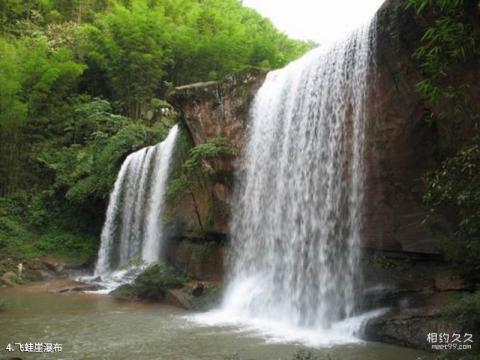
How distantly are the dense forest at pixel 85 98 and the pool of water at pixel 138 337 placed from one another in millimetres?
8265

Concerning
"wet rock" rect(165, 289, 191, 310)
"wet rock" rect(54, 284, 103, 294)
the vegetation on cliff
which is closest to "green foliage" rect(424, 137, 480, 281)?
the vegetation on cliff

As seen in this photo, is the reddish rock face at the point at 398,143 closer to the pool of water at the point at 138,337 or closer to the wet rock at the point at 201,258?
the pool of water at the point at 138,337

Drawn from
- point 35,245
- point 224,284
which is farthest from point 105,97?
point 224,284

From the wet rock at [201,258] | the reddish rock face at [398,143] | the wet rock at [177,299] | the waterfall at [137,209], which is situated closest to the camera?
the reddish rock face at [398,143]

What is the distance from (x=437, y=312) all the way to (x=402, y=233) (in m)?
1.76

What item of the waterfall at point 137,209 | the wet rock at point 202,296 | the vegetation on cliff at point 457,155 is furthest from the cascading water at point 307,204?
the waterfall at point 137,209

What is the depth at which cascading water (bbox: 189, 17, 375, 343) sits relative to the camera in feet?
32.3

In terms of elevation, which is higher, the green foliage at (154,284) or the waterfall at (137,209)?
the waterfall at (137,209)

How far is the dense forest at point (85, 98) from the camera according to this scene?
65.5 feet

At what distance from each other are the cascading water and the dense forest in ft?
28.2

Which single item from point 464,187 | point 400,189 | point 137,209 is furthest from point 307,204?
point 137,209

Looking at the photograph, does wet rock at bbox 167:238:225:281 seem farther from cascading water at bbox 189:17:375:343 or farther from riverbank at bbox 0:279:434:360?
riverbank at bbox 0:279:434:360

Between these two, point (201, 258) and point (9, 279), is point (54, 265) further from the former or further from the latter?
point (201, 258)

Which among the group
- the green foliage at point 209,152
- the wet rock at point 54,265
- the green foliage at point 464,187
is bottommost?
the wet rock at point 54,265
